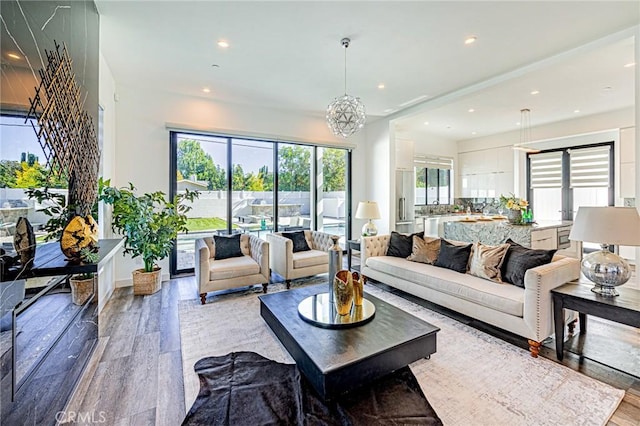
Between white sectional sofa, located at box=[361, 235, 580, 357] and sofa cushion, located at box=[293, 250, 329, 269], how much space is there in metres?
1.07

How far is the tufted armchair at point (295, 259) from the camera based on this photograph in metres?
4.34

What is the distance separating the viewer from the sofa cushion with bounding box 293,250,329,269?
4430 millimetres

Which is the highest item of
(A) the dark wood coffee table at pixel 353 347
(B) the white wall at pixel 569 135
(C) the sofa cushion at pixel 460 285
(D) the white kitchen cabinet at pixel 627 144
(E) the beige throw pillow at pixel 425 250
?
(B) the white wall at pixel 569 135

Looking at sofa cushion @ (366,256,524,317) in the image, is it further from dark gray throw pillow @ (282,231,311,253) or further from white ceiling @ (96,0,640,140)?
white ceiling @ (96,0,640,140)

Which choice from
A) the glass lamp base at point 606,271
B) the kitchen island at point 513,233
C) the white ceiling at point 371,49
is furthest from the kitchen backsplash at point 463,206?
the glass lamp base at point 606,271

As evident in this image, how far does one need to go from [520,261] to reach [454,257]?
2.40 feet

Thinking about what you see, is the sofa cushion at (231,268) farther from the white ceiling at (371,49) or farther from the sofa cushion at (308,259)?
the white ceiling at (371,49)

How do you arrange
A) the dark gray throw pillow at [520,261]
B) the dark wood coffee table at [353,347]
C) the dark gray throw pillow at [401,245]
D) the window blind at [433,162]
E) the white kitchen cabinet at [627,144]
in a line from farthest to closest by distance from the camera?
the window blind at [433,162], the white kitchen cabinet at [627,144], the dark gray throw pillow at [401,245], the dark gray throw pillow at [520,261], the dark wood coffee table at [353,347]

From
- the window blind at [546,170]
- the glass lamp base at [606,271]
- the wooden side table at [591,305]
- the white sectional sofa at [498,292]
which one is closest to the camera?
the wooden side table at [591,305]

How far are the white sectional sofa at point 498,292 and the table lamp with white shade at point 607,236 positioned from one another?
0.26 m

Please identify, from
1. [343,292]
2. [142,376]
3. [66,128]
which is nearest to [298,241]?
[343,292]

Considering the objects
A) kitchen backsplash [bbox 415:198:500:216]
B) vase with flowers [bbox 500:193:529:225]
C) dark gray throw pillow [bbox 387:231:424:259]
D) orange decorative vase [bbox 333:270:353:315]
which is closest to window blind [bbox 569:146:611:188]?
kitchen backsplash [bbox 415:198:500:216]

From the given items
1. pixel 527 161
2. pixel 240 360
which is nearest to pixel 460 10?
pixel 240 360

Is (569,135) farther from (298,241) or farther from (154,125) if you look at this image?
(154,125)
